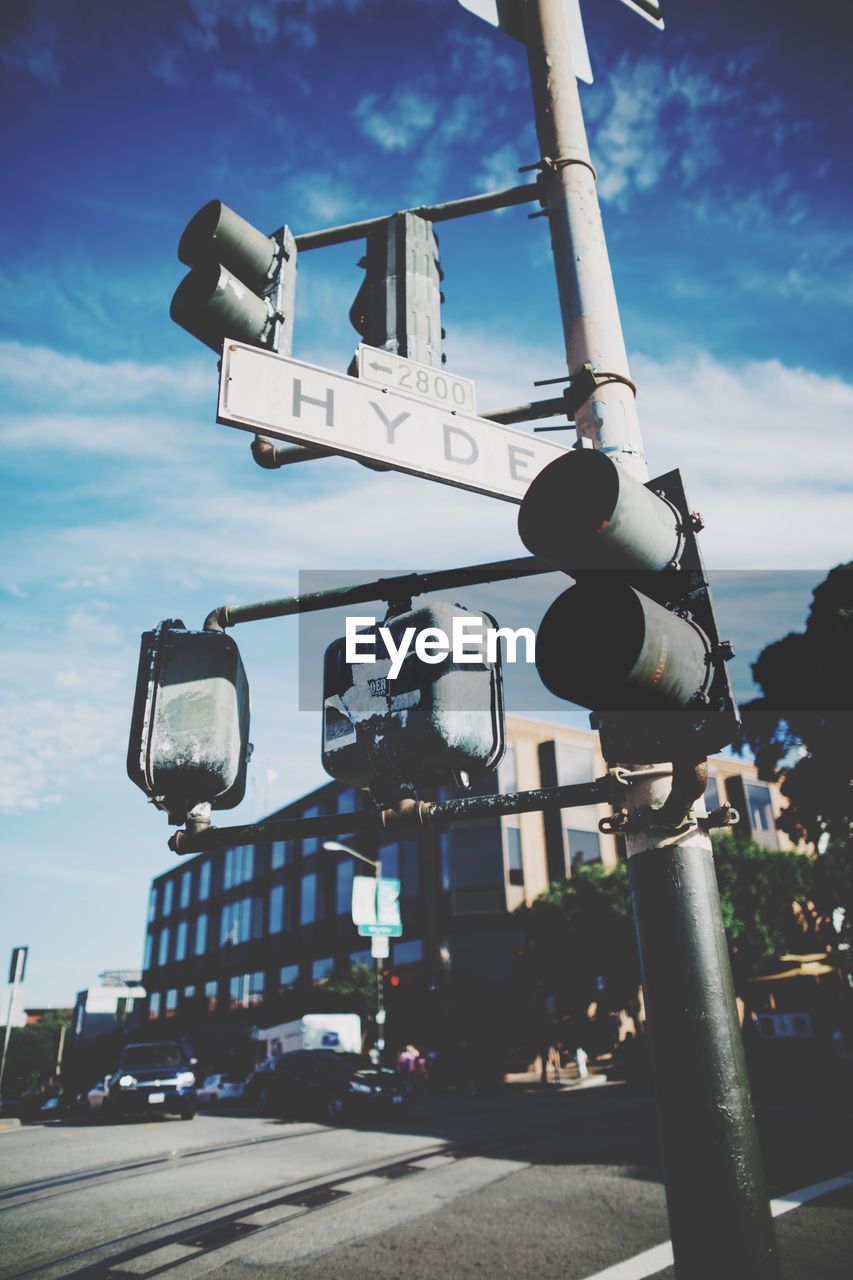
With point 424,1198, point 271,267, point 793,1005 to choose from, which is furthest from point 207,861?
point 271,267

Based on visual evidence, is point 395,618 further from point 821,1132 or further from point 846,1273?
point 821,1132

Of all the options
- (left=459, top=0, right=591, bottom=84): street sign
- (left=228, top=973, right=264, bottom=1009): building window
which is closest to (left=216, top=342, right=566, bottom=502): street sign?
(left=459, top=0, right=591, bottom=84): street sign

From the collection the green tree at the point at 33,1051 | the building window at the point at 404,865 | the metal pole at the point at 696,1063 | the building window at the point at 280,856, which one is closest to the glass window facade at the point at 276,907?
the building window at the point at 280,856

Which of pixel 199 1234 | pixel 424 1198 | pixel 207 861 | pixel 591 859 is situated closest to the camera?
pixel 199 1234

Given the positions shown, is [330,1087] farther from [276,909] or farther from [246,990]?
[246,990]

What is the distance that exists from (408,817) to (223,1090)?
104ft

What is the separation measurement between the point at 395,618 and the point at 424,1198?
7377 mm

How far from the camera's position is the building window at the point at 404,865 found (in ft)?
132

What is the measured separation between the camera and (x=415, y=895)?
130ft

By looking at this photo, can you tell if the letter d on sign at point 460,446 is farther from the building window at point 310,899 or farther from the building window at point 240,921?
the building window at point 240,921

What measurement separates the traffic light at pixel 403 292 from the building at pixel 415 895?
27.2 metres

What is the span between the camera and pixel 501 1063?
104ft

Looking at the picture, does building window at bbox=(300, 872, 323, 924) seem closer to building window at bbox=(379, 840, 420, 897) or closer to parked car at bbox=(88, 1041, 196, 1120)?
building window at bbox=(379, 840, 420, 897)

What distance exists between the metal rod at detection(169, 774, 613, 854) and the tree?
14.4 meters
